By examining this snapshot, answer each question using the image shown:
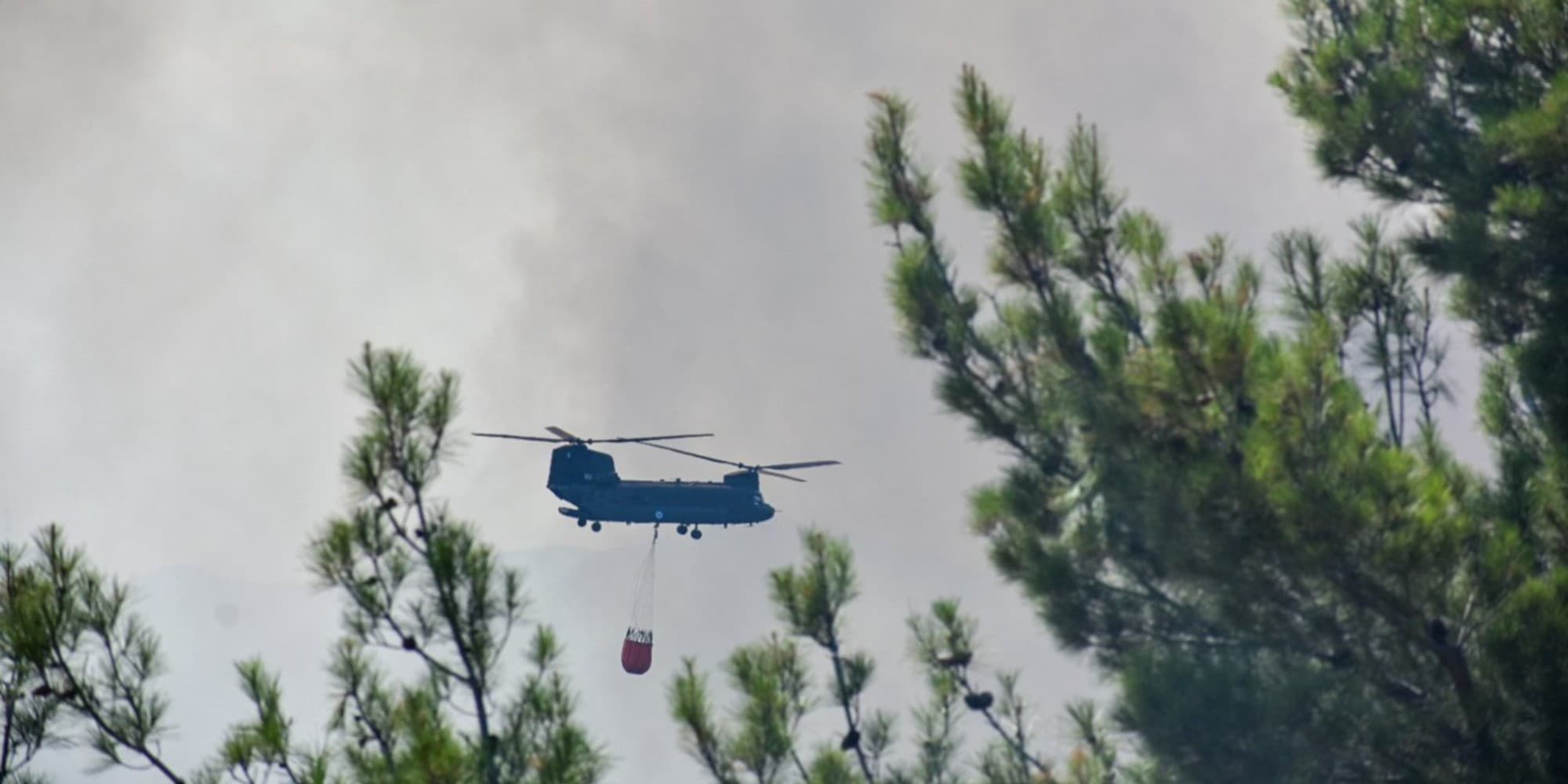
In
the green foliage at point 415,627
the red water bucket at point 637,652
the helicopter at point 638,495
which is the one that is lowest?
the green foliage at point 415,627

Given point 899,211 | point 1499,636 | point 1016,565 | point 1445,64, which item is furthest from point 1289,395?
point 1445,64

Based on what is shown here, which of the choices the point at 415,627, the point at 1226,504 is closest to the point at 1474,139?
the point at 1226,504

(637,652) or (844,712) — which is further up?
(637,652)

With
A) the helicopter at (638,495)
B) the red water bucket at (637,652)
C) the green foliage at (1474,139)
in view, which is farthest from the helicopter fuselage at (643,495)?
the green foliage at (1474,139)

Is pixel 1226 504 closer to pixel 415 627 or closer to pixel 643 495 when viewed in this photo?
pixel 415 627

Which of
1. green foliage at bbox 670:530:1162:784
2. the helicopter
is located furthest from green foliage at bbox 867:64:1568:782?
the helicopter

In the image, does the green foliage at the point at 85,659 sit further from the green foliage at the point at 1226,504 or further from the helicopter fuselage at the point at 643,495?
the helicopter fuselage at the point at 643,495
